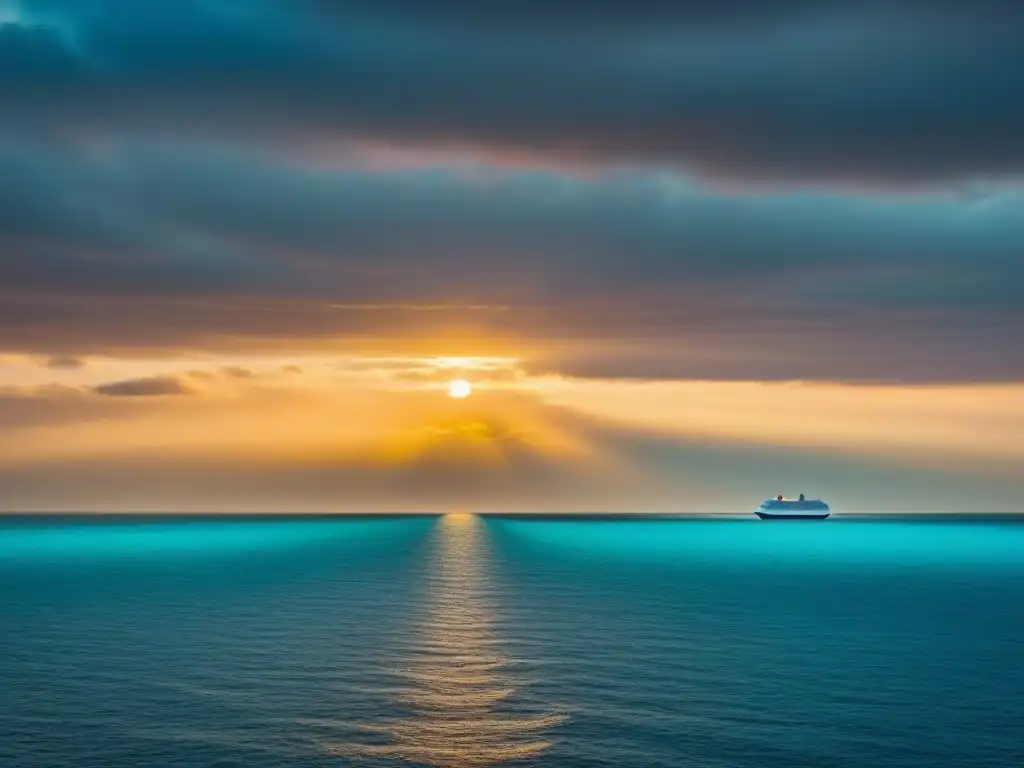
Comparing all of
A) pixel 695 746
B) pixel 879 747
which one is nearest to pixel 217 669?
pixel 695 746

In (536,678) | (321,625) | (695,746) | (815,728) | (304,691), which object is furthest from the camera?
(321,625)

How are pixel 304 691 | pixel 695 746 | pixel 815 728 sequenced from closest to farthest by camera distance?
1. pixel 695 746
2. pixel 815 728
3. pixel 304 691

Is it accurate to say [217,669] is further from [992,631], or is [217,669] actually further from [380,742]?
[992,631]

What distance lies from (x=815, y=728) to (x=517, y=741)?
62.3 feet

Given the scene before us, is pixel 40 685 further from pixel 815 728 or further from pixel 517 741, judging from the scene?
pixel 815 728

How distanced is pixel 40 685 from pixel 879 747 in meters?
58.8

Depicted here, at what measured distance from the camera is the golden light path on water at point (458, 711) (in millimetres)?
58812

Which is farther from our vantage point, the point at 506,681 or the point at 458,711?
the point at 506,681

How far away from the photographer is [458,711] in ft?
228

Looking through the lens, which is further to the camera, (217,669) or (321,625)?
(321,625)

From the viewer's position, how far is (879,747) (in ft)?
201

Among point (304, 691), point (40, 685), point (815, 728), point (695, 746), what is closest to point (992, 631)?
point (815, 728)

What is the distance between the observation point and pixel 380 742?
198 ft

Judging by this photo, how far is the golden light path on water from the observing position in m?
58.8
